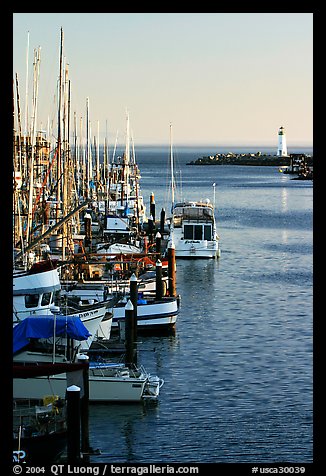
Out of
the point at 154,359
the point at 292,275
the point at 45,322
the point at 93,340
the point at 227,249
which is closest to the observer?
the point at 45,322

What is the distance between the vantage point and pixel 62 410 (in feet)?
54.6

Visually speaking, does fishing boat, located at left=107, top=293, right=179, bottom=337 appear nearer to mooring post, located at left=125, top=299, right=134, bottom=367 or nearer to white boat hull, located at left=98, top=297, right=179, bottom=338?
white boat hull, located at left=98, top=297, right=179, bottom=338

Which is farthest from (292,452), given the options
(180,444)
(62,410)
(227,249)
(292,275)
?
(227,249)

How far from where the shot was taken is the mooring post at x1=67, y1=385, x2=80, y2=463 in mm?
14258

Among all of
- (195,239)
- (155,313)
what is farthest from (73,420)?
(195,239)

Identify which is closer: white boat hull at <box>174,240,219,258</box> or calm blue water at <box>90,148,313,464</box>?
calm blue water at <box>90,148,313,464</box>

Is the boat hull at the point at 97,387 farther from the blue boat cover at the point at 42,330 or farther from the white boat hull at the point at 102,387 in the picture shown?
the blue boat cover at the point at 42,330

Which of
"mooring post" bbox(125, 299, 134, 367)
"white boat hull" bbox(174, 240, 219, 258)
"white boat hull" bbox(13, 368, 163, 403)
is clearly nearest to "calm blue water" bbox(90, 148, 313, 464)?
"white boat hull" bbox(13, 368, 163, 403)

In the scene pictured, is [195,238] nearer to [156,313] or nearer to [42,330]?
[156,313]

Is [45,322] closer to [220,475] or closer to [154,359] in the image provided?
[154,359]


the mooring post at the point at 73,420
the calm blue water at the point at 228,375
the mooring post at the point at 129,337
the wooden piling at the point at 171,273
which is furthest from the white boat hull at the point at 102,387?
the wooden piling at the point at 171,273

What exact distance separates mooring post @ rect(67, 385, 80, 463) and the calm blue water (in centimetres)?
244

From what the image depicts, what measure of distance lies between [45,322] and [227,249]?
112ft

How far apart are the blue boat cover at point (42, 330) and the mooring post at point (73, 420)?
5087mm
